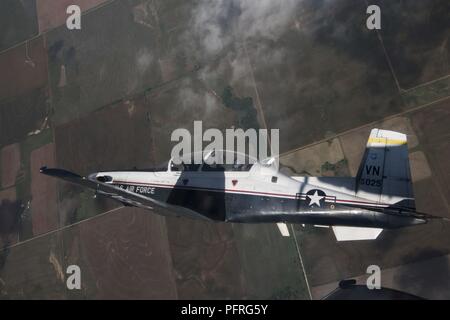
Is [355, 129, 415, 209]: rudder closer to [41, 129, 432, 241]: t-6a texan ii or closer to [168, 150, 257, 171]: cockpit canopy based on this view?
A: [41, 129, 432, 241]: t-6a texan ii

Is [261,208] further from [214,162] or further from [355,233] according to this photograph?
[355,233]

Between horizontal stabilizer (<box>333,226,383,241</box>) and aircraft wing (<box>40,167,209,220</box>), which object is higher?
aircraft wing (<box>40,167,209,220</box>)

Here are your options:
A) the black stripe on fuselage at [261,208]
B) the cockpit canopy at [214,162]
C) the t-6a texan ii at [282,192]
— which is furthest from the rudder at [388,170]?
the cockpit canopy at [214,162]

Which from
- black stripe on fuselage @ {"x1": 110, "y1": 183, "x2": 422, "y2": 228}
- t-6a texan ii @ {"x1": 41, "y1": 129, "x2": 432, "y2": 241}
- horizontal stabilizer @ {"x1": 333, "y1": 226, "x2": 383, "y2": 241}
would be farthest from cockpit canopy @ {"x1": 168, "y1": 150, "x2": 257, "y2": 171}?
horizontal stabilizer @ {"x1": 333, "y1": 226, "x2": 383, "y2": 241}

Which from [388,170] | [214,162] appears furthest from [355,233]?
[214,162]

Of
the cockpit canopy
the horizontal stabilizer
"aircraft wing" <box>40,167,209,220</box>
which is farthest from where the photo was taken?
the cockpit canopy

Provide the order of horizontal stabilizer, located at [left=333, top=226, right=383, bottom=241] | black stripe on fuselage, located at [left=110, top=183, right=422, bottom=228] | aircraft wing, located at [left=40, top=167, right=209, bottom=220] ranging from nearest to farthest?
black stripe on fuselage, located at [left=110, top=183, right=422, bottom=228] → horizontal stabilizer, located at [left=333, top=226, right=383, bottom=241] → aircraft wing, located at [left=40, top=167, right=209, bottom=220]

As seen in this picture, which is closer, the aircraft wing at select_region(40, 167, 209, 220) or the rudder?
the rudder
